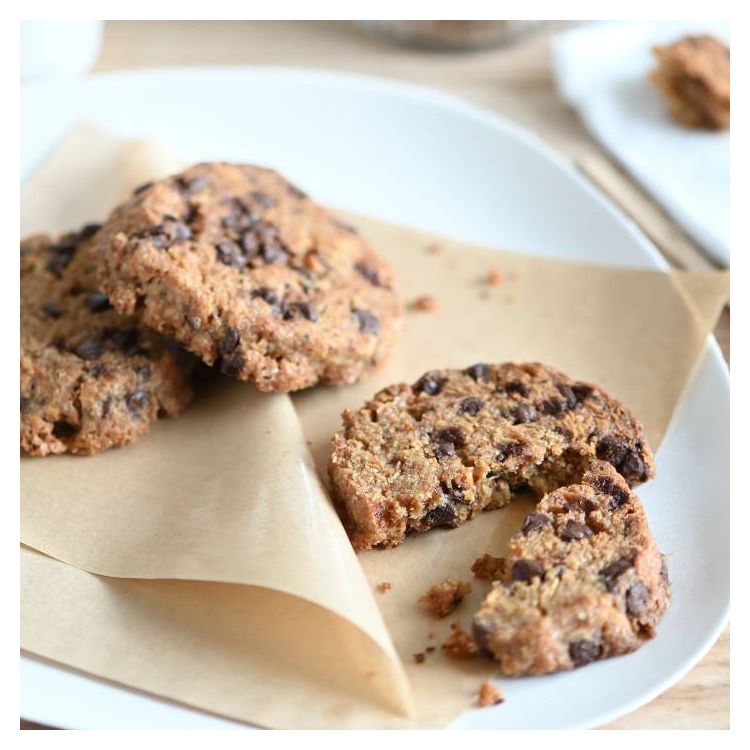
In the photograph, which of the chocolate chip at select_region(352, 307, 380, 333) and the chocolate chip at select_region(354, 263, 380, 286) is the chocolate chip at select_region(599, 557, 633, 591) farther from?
the chocolate chip at select_region(354, 263, 380, 286)

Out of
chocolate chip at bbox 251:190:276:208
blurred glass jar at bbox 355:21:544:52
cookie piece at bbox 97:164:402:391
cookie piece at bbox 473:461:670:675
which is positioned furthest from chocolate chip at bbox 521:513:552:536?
blurred glass jar at bbox 355:21:544:52

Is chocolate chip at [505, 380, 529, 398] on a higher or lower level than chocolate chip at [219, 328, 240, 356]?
lower

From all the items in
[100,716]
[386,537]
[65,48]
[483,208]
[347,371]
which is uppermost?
[65,48]

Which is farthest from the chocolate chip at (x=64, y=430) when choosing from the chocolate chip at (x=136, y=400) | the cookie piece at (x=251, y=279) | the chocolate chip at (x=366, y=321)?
the chocolate chip at (x=366, y=321)

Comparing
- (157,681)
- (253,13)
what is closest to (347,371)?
(157,681)

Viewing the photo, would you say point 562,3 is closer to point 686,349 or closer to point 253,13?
point 253,13

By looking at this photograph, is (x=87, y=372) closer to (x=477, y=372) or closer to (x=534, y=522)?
(x=477, y=372)
